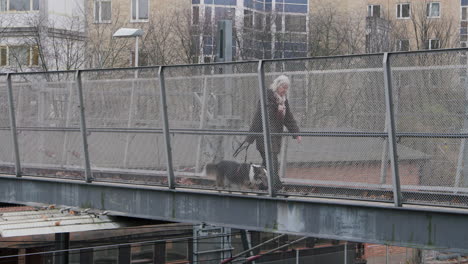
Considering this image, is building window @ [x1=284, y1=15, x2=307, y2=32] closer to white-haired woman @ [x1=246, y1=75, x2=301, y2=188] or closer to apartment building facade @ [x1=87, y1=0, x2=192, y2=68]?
apartment building facade @ [x1=87, y1=0, x2=192, y2=68]

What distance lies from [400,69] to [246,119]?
2155 mm

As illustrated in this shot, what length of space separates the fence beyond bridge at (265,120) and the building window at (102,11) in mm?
32026

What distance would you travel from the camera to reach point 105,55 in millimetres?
37750

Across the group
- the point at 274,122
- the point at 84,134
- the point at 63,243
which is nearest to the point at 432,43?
the point at 63,243

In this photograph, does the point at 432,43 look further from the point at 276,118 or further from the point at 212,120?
the point at 276,118

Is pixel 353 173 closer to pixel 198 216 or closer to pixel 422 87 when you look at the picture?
pixel 422 87

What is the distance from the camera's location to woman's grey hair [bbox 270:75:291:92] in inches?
392

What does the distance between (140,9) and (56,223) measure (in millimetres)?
36168

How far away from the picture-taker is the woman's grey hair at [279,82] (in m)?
9.96

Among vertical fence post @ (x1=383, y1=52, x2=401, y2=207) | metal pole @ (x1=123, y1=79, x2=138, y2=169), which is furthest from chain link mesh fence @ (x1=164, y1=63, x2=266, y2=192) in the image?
vertical fence post @ (x1=383, y1=52, x2=401, y2=207)

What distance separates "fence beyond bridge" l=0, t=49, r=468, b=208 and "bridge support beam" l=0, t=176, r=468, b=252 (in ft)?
0.45

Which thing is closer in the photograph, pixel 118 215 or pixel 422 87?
pixel 422 87

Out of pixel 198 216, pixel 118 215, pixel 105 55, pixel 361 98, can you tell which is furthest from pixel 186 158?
pixel 105 55

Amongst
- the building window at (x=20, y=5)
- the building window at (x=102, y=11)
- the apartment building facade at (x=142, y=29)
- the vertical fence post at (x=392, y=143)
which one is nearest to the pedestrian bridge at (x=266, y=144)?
the vertical fence post at (x=392, y=143)
